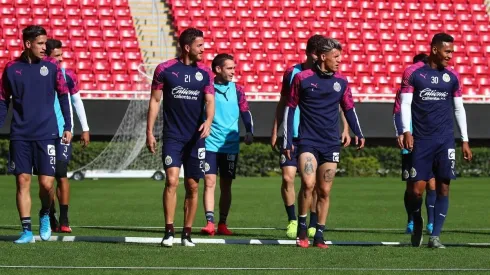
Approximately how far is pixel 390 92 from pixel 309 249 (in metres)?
23.0

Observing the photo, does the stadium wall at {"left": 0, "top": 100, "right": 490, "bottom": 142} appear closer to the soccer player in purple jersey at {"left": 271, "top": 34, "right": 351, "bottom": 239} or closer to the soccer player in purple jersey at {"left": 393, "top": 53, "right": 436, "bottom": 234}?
the soccer player in purple jersey at {"left": 393, "top": 53, "right": 436, "bottom": 234}

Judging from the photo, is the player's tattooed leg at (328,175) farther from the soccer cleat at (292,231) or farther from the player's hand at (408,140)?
the soccer cleat at (292,231)

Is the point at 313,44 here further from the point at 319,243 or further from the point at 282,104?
the point at 319,243

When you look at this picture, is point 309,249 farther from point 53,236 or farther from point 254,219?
point 254,219

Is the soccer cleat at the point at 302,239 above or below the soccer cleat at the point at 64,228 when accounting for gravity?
above

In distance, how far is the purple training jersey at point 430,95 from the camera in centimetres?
1116

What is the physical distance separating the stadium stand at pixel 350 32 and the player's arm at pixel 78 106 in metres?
21.0

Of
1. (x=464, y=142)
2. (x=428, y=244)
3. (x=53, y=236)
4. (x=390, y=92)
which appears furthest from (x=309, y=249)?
(x=390, y=92)

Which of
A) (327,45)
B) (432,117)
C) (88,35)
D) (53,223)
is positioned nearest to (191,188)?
(327,45)

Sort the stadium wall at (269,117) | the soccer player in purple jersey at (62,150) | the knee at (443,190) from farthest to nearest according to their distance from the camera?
the stadium wall at (269,117) < the soccer player in purple jersey at (62,150) < the knee at (443,190)

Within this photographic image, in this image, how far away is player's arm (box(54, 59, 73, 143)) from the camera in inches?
442

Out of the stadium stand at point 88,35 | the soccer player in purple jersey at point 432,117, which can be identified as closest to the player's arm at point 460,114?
the soccer player in purple jersey at point 432,117

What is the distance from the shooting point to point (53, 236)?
1198cm

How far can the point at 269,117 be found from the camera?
30219 mm
